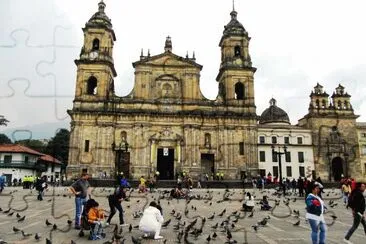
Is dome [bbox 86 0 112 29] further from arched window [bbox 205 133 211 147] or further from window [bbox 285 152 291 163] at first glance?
window [bbox 285 152 291 163]

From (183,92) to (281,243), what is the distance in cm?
3770

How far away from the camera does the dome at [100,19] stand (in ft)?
150

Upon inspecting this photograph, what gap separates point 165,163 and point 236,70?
52.1 ft

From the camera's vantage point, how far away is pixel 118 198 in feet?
34.2

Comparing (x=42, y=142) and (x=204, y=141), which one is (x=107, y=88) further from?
(x=42, y=142)

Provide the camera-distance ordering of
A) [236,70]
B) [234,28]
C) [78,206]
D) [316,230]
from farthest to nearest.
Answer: [234,28], [236,70], [78,206], [316,230]

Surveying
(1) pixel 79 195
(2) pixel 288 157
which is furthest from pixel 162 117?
(1) pixel 79 195

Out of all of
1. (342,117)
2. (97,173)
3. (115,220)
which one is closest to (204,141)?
(97,173)

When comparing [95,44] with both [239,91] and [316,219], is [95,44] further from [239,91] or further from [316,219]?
[316,219]

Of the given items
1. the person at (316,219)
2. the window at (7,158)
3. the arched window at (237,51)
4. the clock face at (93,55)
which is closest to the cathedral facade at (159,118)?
the clock face at (93,55)

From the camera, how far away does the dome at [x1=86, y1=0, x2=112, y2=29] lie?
4572 cm

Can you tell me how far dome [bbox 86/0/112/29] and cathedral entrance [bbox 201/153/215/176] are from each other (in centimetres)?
2212

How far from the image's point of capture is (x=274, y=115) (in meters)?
60.9

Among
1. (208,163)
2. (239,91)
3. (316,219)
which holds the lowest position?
(316,219)
